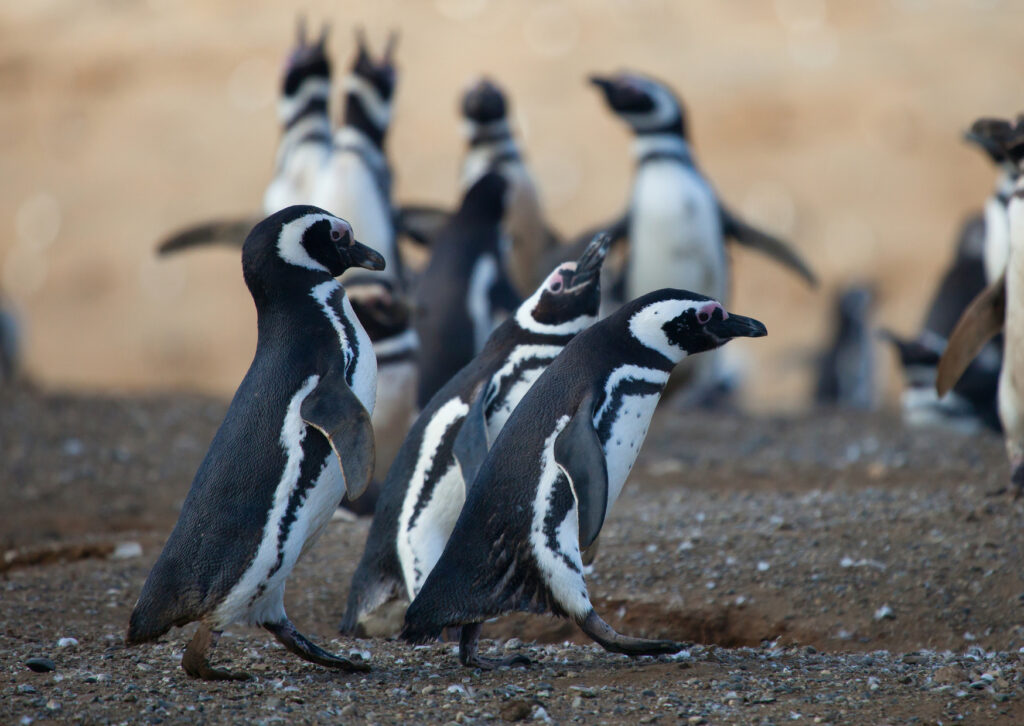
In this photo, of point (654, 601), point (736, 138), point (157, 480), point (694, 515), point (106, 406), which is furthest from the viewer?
point (736, 138)

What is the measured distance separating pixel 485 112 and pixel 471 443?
18.8 ft

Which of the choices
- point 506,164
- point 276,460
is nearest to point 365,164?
point 506,164

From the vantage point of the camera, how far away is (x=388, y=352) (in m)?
4.95

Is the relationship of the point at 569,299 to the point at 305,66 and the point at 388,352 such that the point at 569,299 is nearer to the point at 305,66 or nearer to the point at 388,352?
the point at 388,352

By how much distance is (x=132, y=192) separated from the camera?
18.8 metres

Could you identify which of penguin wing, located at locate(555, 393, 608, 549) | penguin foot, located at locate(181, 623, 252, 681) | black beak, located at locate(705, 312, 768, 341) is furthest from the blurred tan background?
penguin foot, located at locate(181, 623, 252, 681)

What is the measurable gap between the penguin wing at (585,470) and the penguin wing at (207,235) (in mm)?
5358

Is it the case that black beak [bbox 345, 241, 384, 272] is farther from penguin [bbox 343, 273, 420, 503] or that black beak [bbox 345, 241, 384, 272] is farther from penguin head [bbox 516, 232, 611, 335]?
penguin [bbox 343, 273, 420, 503]

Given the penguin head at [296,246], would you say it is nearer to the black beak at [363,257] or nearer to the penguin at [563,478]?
the black beak at [363,257]

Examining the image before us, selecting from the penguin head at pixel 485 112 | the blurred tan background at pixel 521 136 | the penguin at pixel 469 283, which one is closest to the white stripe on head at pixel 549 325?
the penguin at pixel 469 283

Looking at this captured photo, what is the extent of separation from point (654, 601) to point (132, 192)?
54.6ft

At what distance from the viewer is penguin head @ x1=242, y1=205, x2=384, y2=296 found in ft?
9.51

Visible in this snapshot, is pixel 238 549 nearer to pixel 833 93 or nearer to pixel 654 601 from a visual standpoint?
pixel 654 601

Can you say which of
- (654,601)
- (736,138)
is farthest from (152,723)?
(736,138)
